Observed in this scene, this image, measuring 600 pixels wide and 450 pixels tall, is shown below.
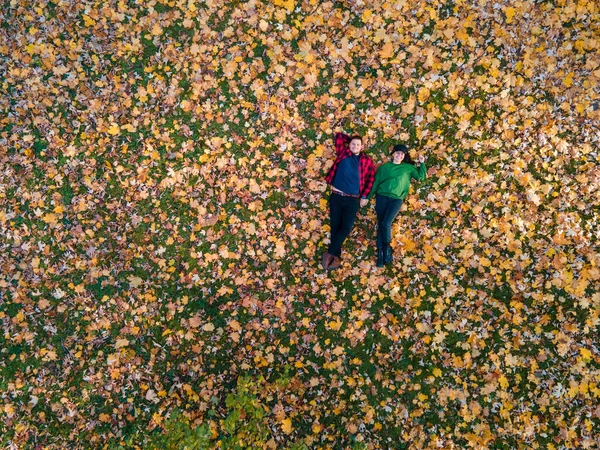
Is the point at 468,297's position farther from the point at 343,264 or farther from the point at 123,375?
the point at 123,375

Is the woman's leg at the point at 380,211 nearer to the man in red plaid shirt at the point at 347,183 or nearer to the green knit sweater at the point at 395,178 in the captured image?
the green knit sweater at the point at 395,178

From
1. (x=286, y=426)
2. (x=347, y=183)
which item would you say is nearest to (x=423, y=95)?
(x=347, y=183)

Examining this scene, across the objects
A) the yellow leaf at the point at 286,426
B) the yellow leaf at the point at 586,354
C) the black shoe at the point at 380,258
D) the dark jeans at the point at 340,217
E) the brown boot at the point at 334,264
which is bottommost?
the yellow leaf at the point at 286,426

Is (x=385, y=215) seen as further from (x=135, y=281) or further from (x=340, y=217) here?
(x=135, y=281)

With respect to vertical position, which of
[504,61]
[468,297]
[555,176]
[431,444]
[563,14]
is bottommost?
[431,444]

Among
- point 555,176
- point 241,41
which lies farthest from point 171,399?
point 555,176

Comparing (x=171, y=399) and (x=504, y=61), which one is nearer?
(x=171, y=399)

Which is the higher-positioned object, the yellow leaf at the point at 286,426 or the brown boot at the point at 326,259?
the brown boot at the point at 326,259

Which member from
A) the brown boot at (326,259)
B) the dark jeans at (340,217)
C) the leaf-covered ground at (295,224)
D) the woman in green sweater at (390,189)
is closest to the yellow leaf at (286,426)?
the leaf-covered ground at (295,224)
